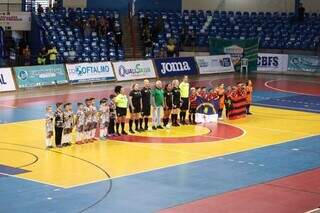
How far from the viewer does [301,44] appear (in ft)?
160

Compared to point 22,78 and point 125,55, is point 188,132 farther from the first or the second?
point 125,55

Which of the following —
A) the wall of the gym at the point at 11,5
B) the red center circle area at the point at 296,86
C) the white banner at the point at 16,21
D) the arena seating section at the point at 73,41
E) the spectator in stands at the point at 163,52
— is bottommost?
the red center circle area at the point at 296,86

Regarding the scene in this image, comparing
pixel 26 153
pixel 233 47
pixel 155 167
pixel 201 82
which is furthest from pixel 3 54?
pixel 155 167

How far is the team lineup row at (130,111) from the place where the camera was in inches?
823

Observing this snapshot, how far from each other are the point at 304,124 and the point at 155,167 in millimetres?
10144

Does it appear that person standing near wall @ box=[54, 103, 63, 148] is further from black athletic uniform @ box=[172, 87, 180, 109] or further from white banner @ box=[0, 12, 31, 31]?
white banner @ box=[0, 12, 31, 31]

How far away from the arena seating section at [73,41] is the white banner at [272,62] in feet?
33.0

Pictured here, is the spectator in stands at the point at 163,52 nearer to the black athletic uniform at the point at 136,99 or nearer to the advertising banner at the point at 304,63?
the advertising banner at the point at 304,63

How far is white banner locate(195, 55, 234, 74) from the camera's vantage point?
4550cm

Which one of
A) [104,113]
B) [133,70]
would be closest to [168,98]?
[104,113]

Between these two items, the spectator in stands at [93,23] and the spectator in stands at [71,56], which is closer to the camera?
the spectator in stands at [71,56]

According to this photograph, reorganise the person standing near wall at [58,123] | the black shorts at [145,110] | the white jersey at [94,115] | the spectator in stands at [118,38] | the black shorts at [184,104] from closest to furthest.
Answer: the person standing near wall at [58,123]
the white jersey at [94,115]
the black shorts at [145,110]
the black shorts at [184,104]
the spectator in stands at [118,38]

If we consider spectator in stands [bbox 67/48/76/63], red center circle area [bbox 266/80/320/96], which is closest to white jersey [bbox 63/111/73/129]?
red center circle area [bbox 266/80/320/96]

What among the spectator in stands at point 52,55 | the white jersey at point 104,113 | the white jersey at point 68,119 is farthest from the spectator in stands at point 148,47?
the white jersey at point 68,119
